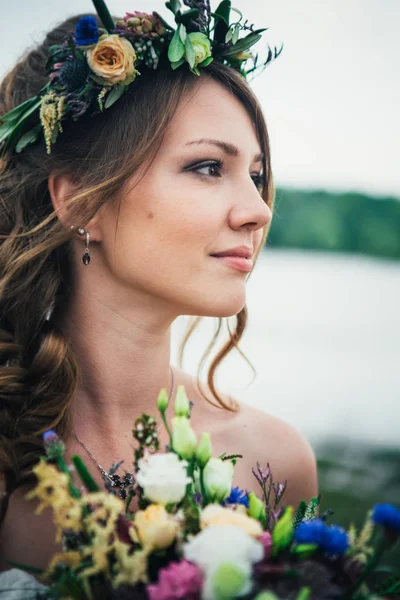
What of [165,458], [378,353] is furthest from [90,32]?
[378,353]

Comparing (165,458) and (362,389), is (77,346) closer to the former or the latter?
(165,458)

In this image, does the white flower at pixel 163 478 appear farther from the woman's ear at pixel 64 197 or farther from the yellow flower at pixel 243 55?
the yellow flower at pixel 243 55

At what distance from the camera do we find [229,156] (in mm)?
2480

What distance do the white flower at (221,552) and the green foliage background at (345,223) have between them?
25.3 metres

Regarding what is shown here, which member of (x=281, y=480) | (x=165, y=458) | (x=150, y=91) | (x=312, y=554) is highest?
(x=150, y=91)

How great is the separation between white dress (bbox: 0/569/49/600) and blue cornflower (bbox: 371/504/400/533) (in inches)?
35.2

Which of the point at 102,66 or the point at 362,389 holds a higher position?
the point at 102,66

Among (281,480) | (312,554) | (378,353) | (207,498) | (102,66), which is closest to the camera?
(312,554)

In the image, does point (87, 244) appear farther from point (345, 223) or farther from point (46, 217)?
point (345, 223)

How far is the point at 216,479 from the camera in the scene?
1517 millimetres

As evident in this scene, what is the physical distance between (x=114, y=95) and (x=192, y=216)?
0.57 meters

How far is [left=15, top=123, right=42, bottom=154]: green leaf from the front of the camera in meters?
2.61

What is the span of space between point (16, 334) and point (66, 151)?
79cm

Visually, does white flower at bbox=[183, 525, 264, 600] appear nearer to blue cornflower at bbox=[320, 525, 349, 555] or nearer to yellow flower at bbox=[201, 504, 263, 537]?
yellow flower at bbox=[201, 504, 263, 537]
